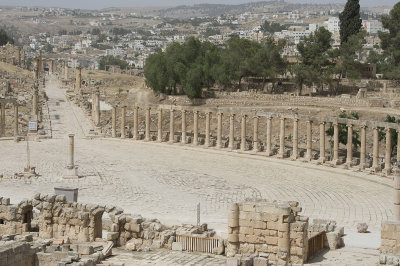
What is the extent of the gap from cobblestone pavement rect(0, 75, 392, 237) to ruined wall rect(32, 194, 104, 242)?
6447 mm

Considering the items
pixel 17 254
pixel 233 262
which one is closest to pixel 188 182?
pixel 233 262

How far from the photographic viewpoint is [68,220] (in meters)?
32.1

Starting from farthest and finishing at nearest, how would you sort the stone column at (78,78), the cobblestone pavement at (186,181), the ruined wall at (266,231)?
the stone column at (78,78)
the cobblestone pavement at (186,181)
the ruined wall at (266,231)

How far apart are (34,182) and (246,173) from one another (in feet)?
45.6

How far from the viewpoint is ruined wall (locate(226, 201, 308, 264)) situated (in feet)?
93.9

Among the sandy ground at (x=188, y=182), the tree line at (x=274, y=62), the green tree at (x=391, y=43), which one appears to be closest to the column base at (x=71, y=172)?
the sandy ground at (x=188, y=182)

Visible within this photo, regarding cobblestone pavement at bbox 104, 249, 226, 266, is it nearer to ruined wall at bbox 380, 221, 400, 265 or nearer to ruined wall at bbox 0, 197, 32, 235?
ruined wall at bbox 0, 197, 32, 235

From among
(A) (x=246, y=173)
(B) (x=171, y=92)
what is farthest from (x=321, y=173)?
(B) (x=171, y=92)

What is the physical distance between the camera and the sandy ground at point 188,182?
137ft

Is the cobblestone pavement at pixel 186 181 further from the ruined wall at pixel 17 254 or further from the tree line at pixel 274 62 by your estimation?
the tree line at pixel 274 62

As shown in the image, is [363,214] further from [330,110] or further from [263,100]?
[263,100]

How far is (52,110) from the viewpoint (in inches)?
3410

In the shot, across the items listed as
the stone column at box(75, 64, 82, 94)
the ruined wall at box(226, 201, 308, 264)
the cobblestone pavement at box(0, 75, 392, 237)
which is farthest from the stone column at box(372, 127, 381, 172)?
the stone column at box(75, 64, 82, 94)

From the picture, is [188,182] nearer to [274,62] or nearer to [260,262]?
[260,262]
